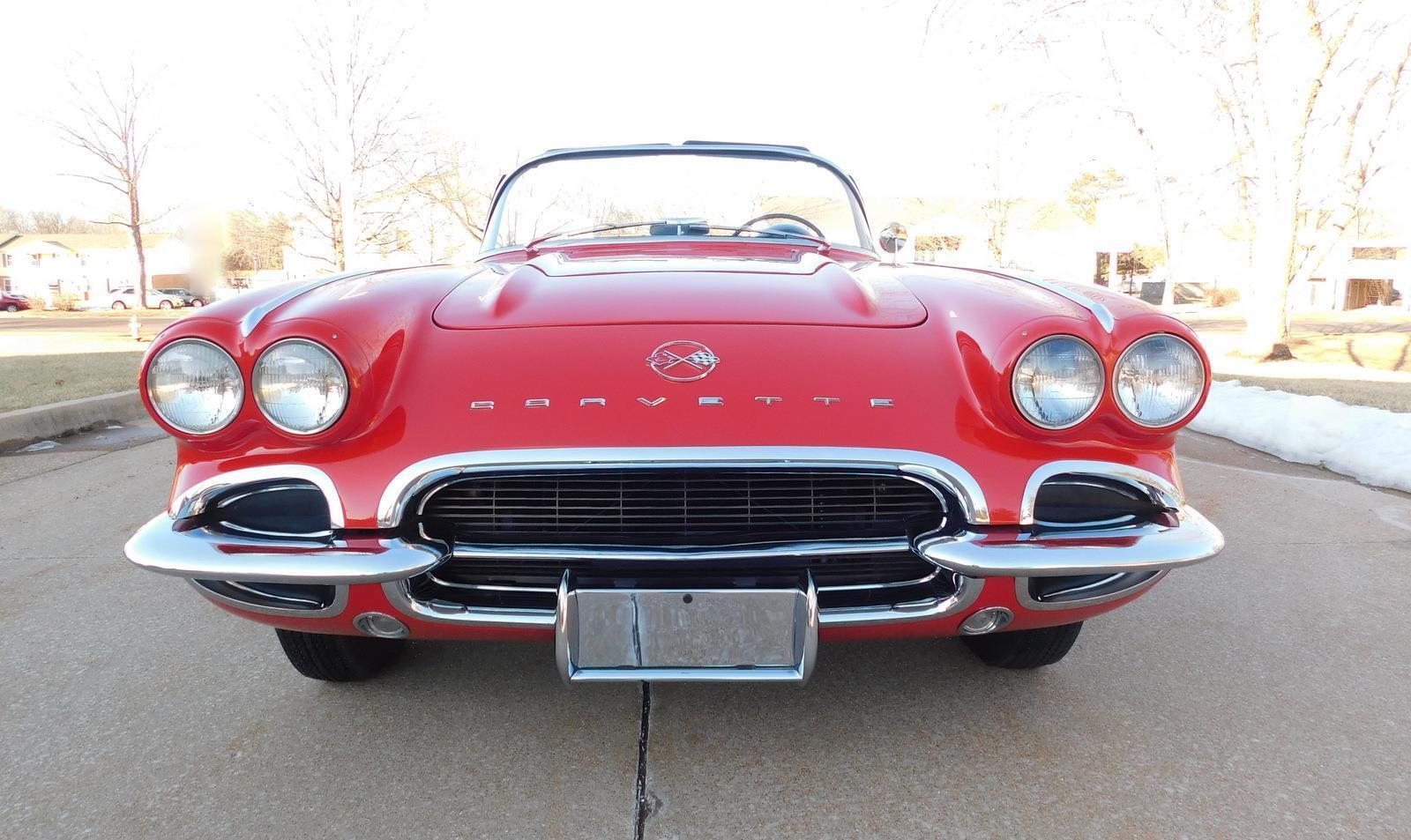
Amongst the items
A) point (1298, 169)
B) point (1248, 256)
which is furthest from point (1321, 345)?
point (1298, 169)

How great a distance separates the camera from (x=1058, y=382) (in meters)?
1.57

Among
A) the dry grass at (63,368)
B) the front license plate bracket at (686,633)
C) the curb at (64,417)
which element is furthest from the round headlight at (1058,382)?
the dry grass at (63,368)

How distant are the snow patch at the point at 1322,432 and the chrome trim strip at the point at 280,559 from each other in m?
4.02

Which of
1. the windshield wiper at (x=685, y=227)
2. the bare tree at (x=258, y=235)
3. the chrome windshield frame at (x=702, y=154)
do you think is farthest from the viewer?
the bare tree at (x=258, y=235)

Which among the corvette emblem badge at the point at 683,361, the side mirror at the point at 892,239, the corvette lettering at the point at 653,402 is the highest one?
the side mirror at the point at 892,239

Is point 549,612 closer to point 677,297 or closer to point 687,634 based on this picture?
point 687,634

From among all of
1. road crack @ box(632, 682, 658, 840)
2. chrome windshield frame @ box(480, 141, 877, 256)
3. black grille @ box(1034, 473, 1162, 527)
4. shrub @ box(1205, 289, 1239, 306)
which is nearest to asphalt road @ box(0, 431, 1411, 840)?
road crack @ box(632, 682, 658, 840)

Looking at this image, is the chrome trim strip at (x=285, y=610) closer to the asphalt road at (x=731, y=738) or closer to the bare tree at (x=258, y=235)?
the asphalt road at (x=731, y=738)

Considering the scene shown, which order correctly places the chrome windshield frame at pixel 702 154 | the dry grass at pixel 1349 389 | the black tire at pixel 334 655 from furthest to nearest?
1. the dry grass at pixel 1349 389
2. the chrome windshield frame at pixel 702 154
3. the black tire at pixel 334 655

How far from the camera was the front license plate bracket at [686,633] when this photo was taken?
4.70ft

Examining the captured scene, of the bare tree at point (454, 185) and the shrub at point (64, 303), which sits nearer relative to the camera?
the bare tree at point (454, 185)

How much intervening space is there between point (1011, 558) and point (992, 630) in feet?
0.71

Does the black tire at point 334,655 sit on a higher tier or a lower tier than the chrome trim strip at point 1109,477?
lower

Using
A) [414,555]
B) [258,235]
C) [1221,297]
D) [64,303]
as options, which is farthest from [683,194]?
[1221,297]
